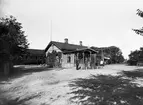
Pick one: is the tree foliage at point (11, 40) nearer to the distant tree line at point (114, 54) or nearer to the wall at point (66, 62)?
the wall at point (66, 62)

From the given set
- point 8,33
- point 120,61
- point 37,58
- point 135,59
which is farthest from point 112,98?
point 120,61

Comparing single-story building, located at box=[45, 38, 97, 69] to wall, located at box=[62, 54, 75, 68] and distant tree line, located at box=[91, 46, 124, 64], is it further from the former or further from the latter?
distant tree line, located at box=[91, 46, 124, 64]

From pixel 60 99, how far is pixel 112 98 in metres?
2.98

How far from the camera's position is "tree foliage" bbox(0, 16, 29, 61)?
58.9 feet

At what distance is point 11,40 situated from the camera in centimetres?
1847

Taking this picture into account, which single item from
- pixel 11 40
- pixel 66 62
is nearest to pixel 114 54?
pixel 66 62

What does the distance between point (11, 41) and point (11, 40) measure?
147 millimetres

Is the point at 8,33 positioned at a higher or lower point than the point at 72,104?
higher

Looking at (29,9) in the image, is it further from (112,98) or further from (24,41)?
(112,98)

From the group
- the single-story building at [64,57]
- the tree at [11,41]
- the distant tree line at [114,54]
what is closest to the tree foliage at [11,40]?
the tree at [11,41]

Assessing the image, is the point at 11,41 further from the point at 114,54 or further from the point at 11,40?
the point at 114,54

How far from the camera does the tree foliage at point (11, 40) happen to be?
17938 millimetres

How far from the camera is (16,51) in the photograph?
20438mm

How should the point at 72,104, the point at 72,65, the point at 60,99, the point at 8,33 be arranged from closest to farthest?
the point at 72,104, the point at 60,99, the point at 8,33, the point at 72,65
